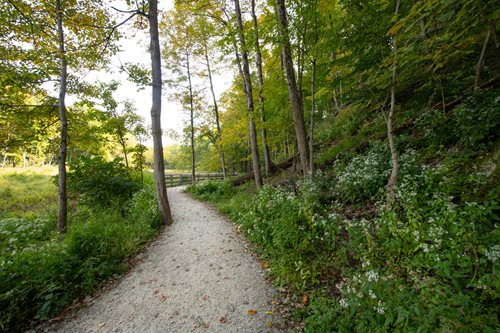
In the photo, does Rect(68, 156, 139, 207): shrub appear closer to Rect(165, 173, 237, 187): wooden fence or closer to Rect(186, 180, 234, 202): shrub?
Rect(186, 180, 234, 202): shrub

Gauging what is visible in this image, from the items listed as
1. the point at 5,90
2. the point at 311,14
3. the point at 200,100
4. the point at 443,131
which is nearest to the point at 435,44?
the point at 443,131

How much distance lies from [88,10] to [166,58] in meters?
8.69

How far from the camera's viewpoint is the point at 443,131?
4.64 metres

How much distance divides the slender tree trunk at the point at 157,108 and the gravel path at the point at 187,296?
2.03 meters

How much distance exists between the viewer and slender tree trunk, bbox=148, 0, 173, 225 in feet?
21.2

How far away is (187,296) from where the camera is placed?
3.46 metres

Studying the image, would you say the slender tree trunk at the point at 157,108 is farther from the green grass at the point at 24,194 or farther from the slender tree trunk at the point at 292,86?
the green grass at the point at 24,194

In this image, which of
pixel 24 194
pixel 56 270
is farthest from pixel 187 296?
pixel 24 194

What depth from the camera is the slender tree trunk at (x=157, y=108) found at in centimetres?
647

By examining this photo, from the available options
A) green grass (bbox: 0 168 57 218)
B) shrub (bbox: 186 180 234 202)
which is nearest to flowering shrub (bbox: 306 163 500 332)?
shrub (bbox: 186 180 234 202)

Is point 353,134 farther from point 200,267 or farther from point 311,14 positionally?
point 200,267

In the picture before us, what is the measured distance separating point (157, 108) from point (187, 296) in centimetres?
559

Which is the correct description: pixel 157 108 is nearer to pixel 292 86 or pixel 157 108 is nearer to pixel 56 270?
pixel 292 86

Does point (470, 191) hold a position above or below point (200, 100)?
below
